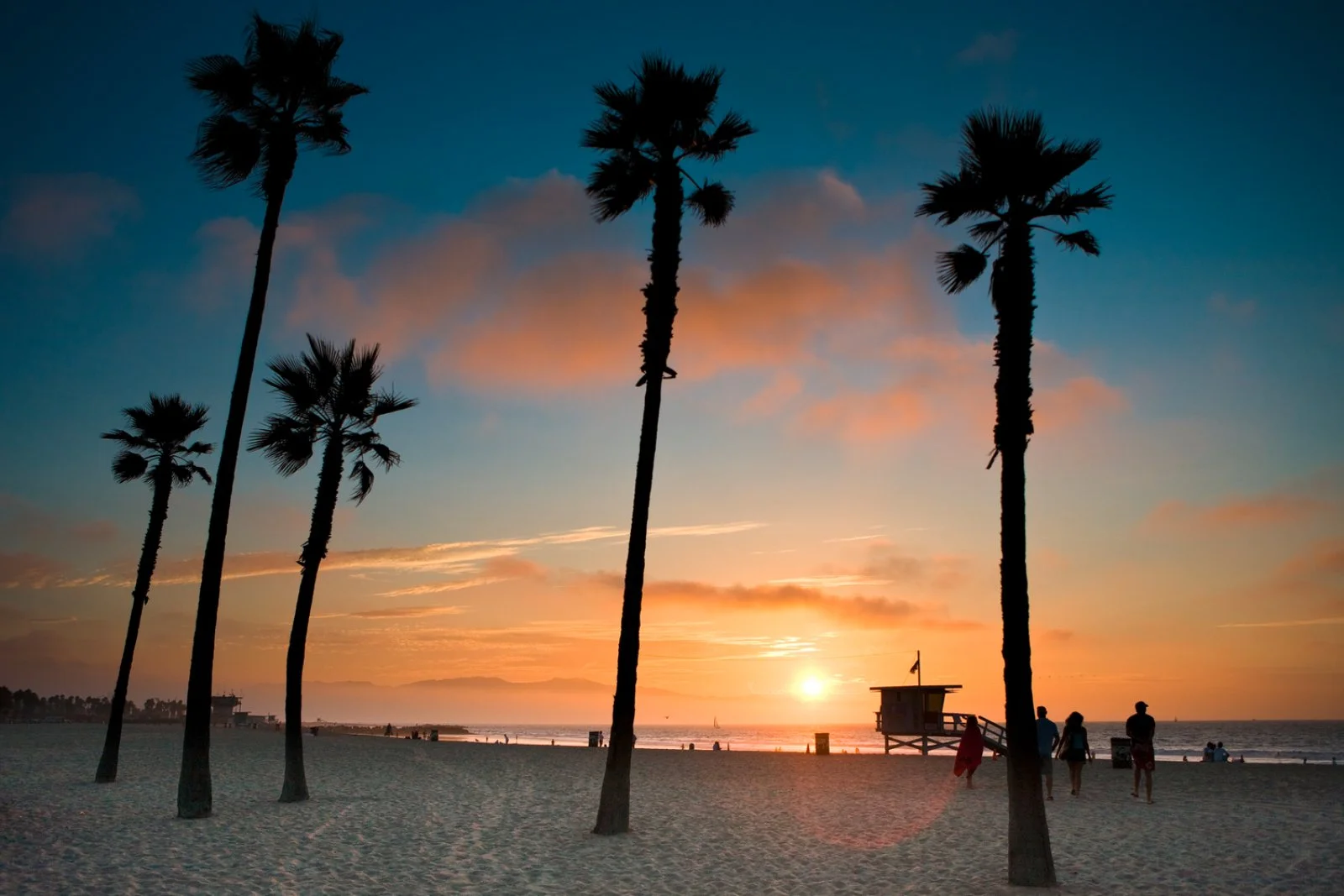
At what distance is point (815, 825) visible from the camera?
1955 cm

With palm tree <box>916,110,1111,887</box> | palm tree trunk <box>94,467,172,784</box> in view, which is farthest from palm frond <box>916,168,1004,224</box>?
palm tree trunk <box>94,467,172,784</box>

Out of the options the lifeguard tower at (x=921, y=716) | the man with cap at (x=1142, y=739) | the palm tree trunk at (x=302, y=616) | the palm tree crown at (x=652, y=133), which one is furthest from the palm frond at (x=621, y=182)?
the lifeguard tower at (x=921, y=716)

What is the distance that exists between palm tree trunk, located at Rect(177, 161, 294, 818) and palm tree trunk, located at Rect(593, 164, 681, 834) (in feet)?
27.0

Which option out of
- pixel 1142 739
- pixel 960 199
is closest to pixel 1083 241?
pixel 960 199

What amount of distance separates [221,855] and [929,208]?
51.6 ft

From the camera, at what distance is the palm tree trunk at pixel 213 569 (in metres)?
18.8

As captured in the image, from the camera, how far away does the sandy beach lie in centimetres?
1305

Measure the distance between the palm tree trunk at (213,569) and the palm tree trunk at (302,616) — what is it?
239cm

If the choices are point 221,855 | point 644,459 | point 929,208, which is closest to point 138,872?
point 221,855

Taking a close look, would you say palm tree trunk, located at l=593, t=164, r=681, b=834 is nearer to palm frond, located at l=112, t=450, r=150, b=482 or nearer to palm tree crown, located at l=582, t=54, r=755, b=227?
palm tree crown, located at l=582, t=54, r=755, b=227

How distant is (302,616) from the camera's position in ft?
74.3

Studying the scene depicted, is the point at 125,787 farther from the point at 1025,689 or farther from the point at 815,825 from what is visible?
the point at 1025,689

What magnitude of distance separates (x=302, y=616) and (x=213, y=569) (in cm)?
345

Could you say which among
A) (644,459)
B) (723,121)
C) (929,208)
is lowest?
(644,459)
